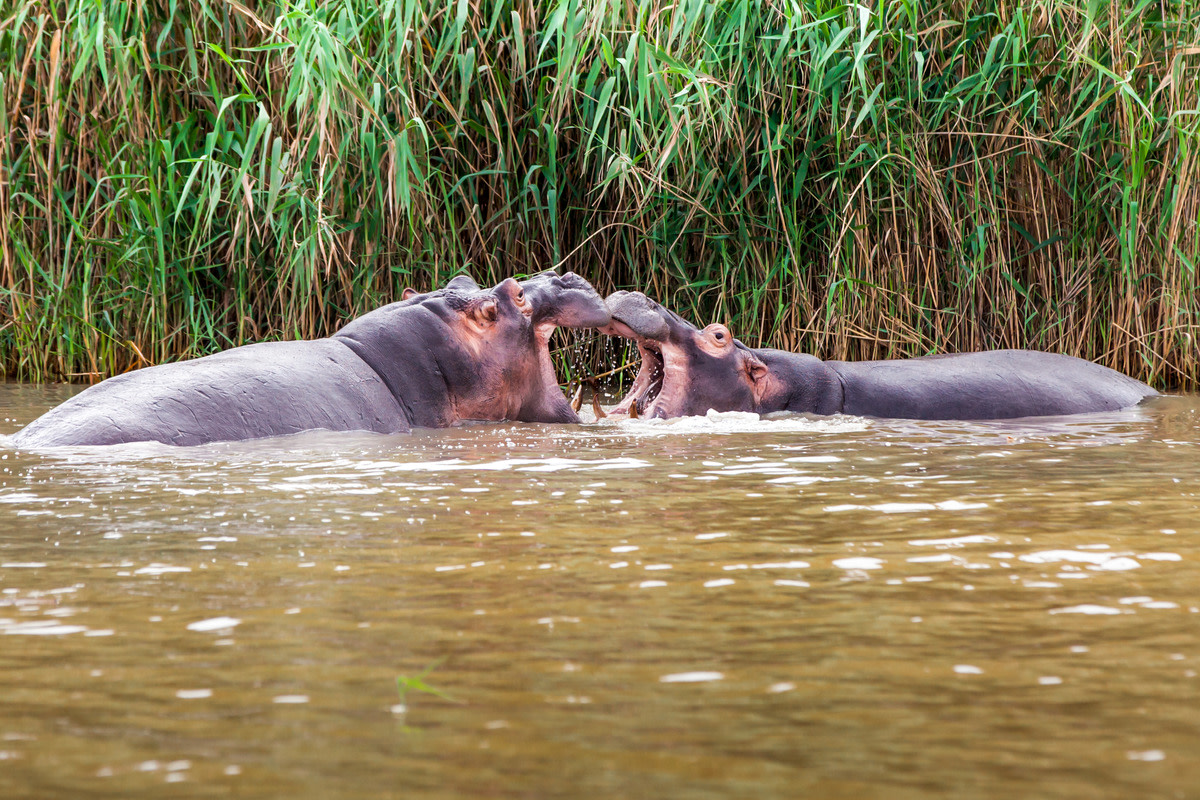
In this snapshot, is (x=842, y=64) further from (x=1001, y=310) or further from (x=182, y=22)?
(x=182, y=22)

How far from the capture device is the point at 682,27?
A: 232 inches

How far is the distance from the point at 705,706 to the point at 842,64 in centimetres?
485

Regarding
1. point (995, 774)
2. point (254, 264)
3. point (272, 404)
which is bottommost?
point (995, 774)

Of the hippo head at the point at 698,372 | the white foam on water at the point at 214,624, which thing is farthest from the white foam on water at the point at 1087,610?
the hippo head at the point at 698,372

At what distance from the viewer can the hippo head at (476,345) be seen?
5.11 m

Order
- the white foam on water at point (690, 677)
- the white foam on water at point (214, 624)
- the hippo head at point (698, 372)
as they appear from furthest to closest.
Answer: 1. the hippo head at point (698, 372)
2. the white foam on water at point (214, 624)
3. the white foam on water at point (690, 677)

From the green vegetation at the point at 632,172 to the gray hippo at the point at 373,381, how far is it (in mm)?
786

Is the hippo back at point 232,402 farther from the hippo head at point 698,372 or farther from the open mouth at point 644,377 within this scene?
the hippo head at point 698,372

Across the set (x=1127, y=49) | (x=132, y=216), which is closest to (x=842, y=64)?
(x=1127, y=49)

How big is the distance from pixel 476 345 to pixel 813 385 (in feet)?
4.88

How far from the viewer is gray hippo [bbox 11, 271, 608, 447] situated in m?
4.09

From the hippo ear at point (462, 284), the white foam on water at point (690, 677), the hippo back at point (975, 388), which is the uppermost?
the hippo ear at point (462, 284)

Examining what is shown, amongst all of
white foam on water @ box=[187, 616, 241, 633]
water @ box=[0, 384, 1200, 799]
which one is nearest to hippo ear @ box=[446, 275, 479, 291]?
water @ box=[0, 384, 1200, 799]

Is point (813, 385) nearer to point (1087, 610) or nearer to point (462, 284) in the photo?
point (462, 284)
